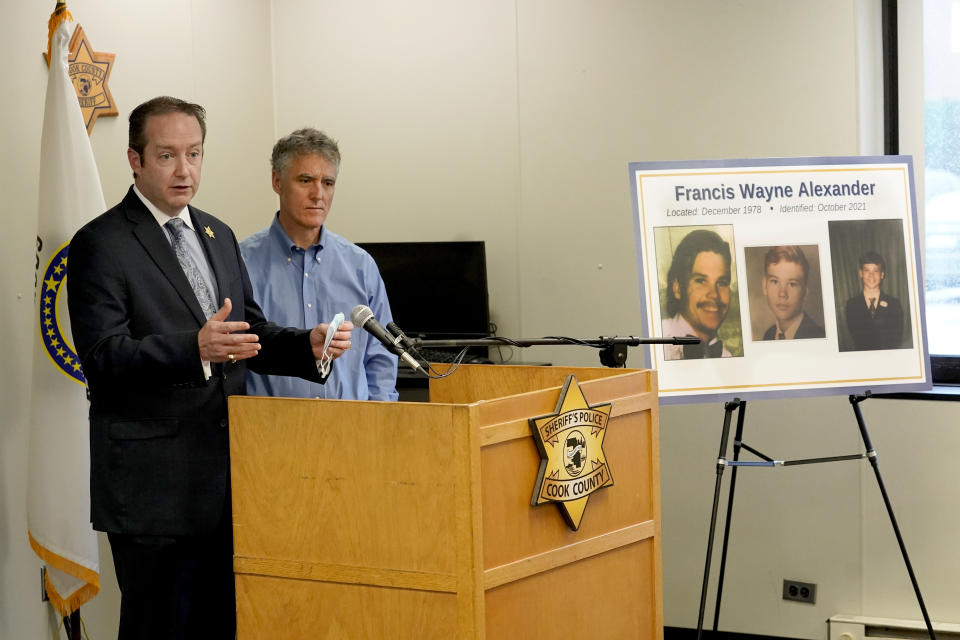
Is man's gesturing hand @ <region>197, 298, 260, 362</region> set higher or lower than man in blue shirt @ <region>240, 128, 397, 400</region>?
lower

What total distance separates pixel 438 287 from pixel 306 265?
54.4 inches

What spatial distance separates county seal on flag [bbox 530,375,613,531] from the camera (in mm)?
1962

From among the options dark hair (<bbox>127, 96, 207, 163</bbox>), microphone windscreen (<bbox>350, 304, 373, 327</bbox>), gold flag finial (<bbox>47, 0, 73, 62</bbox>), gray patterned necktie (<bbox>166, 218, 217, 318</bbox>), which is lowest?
microphone windscreen (<bbox>350, 304, 373, 327</bbox>)

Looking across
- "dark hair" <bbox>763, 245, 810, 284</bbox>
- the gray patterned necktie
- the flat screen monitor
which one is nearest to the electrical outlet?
"dark hair" <bbox>763, 245, 810, 284</bbox>

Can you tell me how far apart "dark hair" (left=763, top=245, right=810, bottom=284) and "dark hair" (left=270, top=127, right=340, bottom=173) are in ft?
4.42

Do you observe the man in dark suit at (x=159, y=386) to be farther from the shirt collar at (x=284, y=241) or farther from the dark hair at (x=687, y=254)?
the dark hair at (x=687, y=254)

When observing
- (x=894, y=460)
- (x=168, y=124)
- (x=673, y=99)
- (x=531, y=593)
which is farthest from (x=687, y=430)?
(x=168, y=124)

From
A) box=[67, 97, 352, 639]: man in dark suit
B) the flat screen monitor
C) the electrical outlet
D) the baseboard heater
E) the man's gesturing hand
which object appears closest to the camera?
the man's gesturing hand

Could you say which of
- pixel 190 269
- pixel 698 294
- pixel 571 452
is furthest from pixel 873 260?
pixel 190 269

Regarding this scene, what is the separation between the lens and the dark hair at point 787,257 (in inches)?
122

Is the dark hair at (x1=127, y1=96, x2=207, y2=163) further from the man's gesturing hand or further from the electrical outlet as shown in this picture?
the electrical outlet

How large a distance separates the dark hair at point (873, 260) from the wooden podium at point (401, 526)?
141 cm

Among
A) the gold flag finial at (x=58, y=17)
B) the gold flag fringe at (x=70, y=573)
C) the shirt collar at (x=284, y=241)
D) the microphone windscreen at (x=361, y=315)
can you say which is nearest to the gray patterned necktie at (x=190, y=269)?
the microphone windscreen at (x=361, y=315)

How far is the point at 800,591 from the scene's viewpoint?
3.80m
